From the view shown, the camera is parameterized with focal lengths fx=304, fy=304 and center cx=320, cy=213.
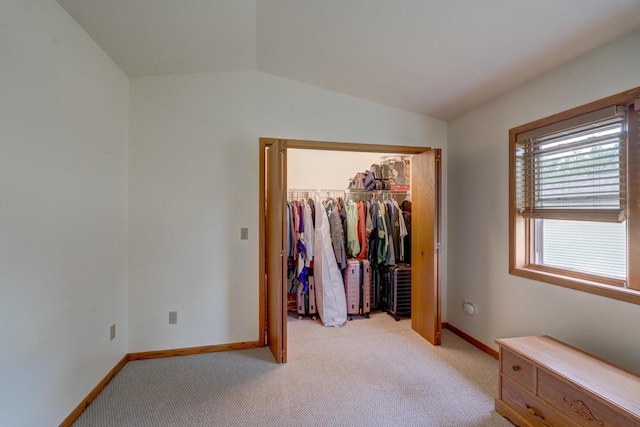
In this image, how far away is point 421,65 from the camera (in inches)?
90.4

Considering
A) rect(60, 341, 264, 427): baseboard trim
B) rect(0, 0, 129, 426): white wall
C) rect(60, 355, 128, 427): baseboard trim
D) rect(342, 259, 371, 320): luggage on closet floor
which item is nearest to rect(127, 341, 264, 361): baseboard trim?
rect(60, 341, 264, 427): baseboard trim

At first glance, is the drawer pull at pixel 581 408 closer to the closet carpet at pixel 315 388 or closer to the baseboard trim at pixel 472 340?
the closet carpet at pixel 315 388

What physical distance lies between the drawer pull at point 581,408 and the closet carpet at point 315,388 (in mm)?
443

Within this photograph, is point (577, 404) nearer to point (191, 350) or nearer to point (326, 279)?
point (326, 279)

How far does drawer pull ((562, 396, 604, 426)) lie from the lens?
4.68 ft

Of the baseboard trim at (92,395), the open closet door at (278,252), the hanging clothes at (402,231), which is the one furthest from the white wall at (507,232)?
the baseboard trim at (92,395)

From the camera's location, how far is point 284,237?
2.53 metres

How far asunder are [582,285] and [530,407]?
832 millimetres

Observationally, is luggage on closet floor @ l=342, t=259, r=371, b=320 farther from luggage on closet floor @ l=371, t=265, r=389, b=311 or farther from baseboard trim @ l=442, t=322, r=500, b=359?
baseboard trim @ l=442, t=322, r=500, b=359

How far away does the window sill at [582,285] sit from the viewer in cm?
170

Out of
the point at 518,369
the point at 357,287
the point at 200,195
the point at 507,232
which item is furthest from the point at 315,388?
the point at 507,232

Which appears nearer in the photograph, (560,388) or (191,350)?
(560,388)

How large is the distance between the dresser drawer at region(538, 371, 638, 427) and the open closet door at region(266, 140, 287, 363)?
177 centimetres

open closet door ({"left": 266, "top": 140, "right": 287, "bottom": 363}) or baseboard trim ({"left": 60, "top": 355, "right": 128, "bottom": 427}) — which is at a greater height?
open closet door ({"left": 266, "top": 140, "right": 287, "bottom": 363})
